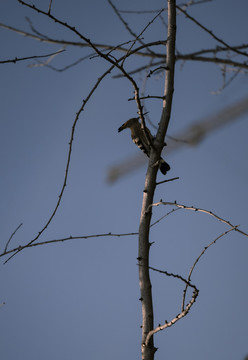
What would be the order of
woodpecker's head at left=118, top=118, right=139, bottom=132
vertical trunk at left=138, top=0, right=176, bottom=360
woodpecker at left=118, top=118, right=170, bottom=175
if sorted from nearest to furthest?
vertical trunk at left=138, top=0, right=176, bottom=360 → woodpecker at left=118, top=118, right=170, bottom=175 → woodpecker's head at left=118, top=118, right=139, bottom=132

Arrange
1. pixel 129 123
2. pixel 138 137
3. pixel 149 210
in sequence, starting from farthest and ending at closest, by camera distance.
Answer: pixel 129 123
pixel 138 137
pixel 149 210

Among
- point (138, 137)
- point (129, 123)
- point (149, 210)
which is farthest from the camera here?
point (129, 123)

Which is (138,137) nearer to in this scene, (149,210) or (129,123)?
(129,123)

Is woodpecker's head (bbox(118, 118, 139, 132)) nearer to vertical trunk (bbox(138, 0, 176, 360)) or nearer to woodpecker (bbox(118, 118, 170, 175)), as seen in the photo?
woodpecker (bbox(118, 118, 170, 175))

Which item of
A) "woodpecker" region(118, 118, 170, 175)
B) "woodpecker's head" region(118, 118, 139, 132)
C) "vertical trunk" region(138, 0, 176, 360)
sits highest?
"woodpecker's head" region(118, 118, 139, 132)

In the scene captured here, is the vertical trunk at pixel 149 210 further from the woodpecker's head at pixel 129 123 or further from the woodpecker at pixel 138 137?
the woodpecker's head at pixel 129 123

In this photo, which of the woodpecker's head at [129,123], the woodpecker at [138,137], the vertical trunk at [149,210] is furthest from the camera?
the woodpecker's head at [129,123]

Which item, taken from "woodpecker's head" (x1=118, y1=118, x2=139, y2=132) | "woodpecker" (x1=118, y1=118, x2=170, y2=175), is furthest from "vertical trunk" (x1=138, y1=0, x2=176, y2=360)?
"woodpecker's head" (x1=118, y1=118, x2=139, y2=132)

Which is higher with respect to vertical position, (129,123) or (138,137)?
(129,123)

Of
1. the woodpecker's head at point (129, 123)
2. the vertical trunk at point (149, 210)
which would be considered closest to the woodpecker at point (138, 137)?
the woodpecker's head at point (129, 123)

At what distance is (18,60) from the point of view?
2035 millimetres

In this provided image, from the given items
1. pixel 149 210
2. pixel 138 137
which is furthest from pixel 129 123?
pixel 149 210

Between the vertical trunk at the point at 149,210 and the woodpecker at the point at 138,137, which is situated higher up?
the woodpecker at the point at 138,137

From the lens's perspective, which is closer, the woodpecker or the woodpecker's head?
the woodpecker
